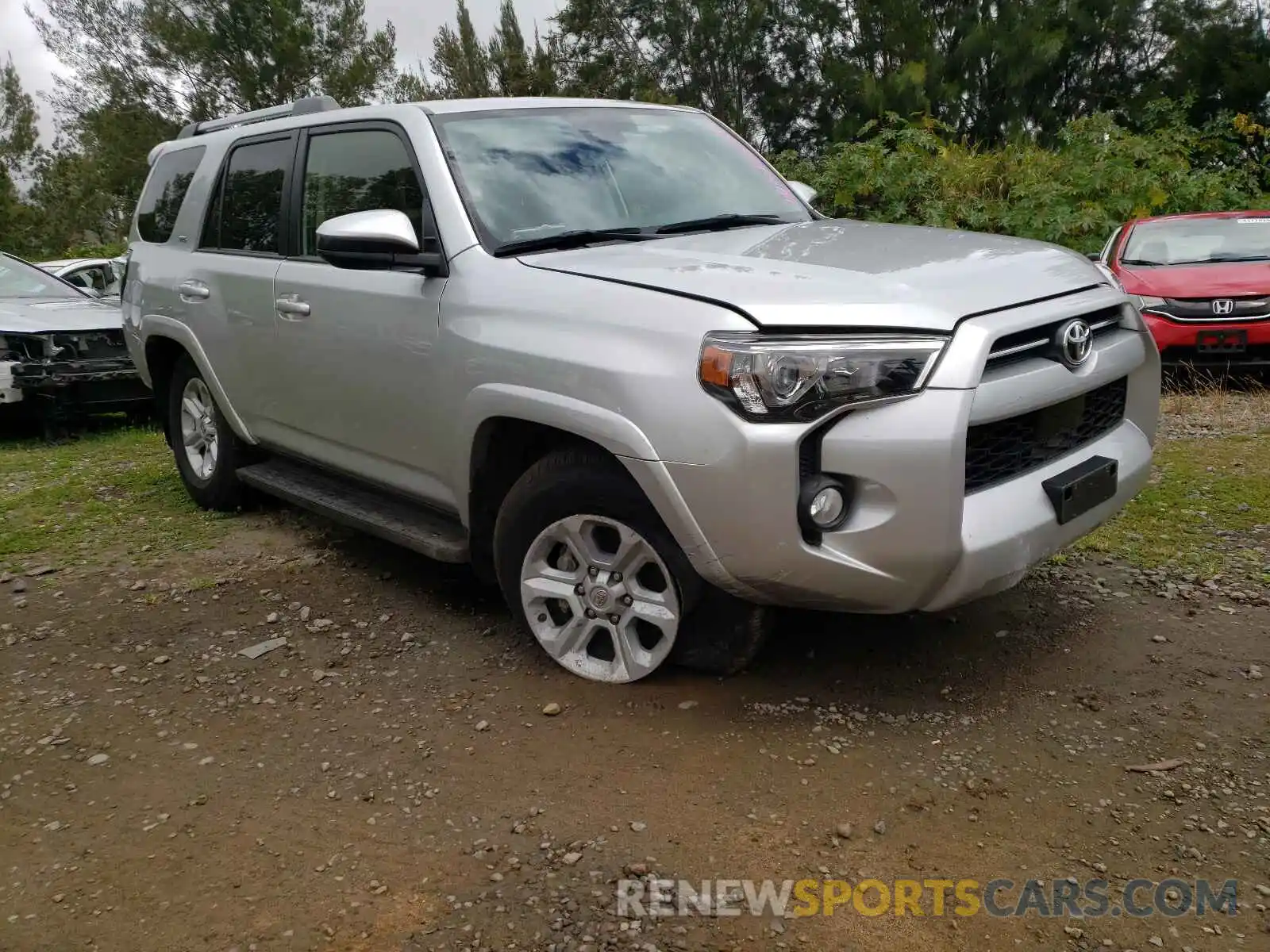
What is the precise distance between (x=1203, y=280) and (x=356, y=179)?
20.6ft

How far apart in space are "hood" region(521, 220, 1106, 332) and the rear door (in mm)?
1644

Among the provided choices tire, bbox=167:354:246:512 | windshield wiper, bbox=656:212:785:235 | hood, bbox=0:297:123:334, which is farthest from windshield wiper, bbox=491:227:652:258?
hood, bbox=0:297:123:334

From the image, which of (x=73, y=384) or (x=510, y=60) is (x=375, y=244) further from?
(x=510, y=60)

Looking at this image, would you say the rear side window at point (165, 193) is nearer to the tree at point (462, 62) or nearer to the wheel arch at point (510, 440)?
the wheel arch at point (510, 440)

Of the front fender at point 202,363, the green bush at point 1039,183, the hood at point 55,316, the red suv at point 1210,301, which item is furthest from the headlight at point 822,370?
the green bush at point 1039,183

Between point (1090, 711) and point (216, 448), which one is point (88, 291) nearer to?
point (216, 448)

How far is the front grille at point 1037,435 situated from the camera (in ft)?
9.43

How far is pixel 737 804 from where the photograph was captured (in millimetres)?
2783

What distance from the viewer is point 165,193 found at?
5586mm

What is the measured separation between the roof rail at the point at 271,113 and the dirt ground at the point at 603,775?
2222 millimetres

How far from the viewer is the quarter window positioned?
382 centimetres

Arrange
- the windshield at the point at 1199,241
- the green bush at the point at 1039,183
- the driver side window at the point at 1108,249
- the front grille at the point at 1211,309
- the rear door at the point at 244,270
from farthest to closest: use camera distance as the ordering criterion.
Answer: the green bush at the point at 1039,183
the driver side window at the point at 1108,249
the windshield at the point at 1199,241
the front grille at the point at 1211,309
the rear door at the point at 244,270

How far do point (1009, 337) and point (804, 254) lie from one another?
0.65m

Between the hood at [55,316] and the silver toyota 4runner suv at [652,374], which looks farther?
the hood at [55,316]
